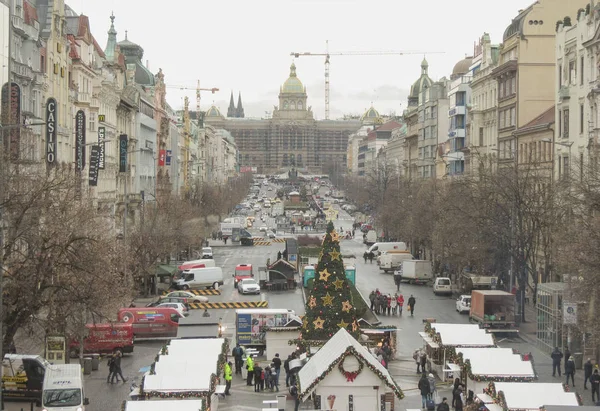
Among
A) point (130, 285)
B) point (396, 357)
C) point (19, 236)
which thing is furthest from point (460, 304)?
point (19, 236)

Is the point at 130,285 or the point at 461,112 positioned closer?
the point at 130,285

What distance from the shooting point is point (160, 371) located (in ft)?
111

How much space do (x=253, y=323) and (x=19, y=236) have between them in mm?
13570

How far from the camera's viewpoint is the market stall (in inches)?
1607

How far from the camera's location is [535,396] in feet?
101

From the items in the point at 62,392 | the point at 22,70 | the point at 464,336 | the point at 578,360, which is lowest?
the point at 578,360

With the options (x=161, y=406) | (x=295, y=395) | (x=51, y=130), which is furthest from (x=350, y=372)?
(x=51, y=130)

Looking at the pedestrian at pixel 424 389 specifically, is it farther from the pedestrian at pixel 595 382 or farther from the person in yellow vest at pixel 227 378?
the person in yellow vest at pixel 227 378

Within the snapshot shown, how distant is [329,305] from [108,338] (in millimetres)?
9887

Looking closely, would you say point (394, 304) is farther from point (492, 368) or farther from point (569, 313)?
point (492, 368)

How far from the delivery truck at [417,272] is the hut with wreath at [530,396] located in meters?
48.8

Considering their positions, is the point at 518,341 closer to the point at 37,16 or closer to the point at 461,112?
the point at 37,16

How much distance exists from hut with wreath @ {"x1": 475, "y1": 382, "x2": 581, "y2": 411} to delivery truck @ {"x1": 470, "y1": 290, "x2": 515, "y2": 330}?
76.3 ft

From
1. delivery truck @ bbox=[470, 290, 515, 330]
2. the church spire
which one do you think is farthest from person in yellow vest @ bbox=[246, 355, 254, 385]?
the church spire
